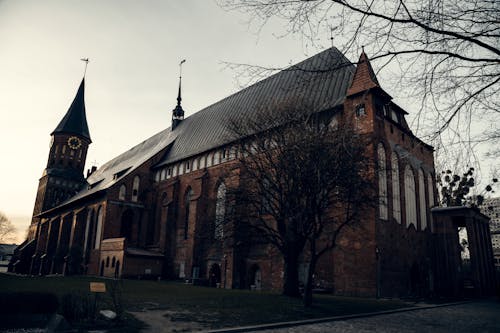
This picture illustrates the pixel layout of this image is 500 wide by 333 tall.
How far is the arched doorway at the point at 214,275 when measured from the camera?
27.1 meters

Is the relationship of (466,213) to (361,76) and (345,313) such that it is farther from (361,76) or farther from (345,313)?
(345,313)

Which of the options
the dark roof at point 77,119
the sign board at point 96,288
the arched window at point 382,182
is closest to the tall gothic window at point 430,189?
the arched window at point 382,182

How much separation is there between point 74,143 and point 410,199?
52819 millimetres

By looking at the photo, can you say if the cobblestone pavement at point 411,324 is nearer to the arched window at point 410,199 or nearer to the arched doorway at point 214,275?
the arched window at point 410,199

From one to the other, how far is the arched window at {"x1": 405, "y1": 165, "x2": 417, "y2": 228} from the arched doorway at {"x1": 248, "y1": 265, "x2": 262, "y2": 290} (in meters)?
10.3

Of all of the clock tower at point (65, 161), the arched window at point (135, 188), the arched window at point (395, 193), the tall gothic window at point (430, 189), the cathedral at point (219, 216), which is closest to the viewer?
the cathedral at point (219, 216)

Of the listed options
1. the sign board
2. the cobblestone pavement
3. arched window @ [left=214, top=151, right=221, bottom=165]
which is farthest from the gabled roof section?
the sign board

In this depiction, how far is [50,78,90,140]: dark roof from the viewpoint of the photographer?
58594 millimetres

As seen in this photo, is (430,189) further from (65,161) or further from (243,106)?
(65,161)

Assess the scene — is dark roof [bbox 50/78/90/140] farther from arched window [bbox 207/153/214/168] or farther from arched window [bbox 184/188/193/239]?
arched window [bbox 207/153/214/168]

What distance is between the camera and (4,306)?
7.30 m

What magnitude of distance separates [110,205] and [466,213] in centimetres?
3072

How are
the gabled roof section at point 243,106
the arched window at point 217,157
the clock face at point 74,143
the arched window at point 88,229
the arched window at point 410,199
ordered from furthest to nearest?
the clock face at point 74,143, the arched window at point 88,229, the arched window at point 217,157, the gabled roof section at point 243,106, the arched window at point 410,199

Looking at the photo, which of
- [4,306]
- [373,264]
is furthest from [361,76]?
[4,306]
